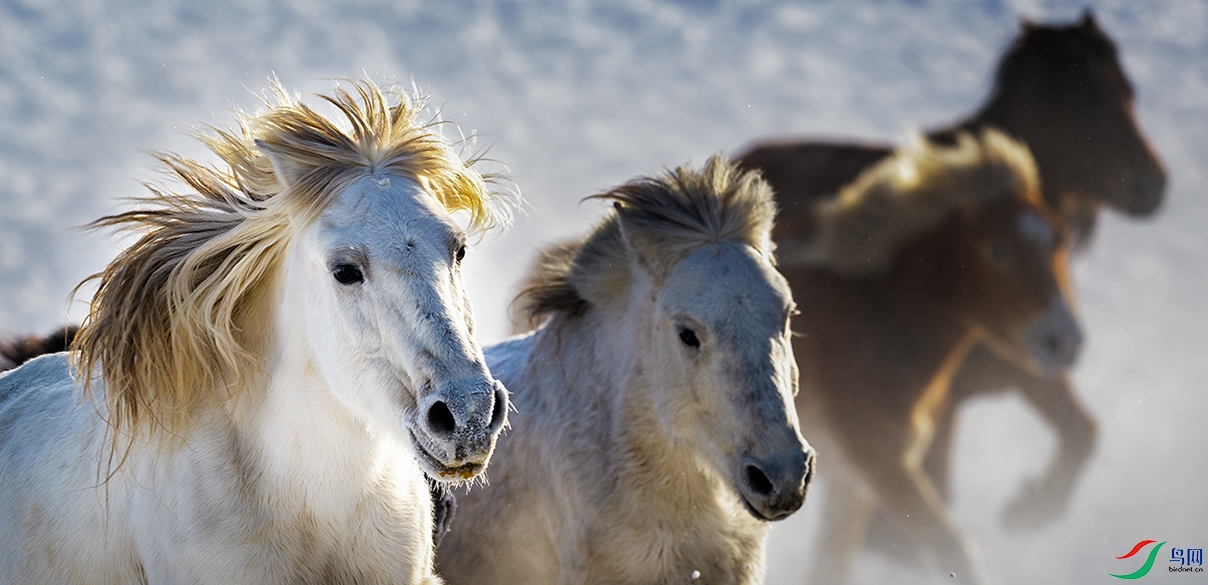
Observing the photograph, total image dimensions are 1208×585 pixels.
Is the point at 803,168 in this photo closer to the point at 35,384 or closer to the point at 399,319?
the point at 35,384

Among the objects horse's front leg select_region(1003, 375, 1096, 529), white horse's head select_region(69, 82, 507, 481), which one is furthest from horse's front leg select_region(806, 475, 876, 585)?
white horse's head select_region(69, 82, 507, 481)

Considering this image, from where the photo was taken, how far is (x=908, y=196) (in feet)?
25.7

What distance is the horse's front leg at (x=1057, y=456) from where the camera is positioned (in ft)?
Result: 27.5

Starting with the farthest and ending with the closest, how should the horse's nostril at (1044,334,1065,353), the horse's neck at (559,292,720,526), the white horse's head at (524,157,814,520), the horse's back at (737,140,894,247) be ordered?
1. the horse's back at (737,140,894,247)
2. the horse's nostril at (1044,334,1065,353)
3. the horse's neck at (559,292,720,526)
4. the white horse's head at (524,157,814,520)

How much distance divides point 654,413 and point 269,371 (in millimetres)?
1407

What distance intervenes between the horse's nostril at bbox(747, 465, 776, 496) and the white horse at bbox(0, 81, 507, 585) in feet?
3.35

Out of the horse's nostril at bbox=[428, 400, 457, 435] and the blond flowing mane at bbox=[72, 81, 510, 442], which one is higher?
the blond flowing mane at bbox=[72, 81, 510, 442]

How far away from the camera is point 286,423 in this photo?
2.99 metres

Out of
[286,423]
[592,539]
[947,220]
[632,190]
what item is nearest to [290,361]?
[286,423]

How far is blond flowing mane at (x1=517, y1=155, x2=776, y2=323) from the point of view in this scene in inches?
157

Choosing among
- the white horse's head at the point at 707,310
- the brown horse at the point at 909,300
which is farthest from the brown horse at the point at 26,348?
the brown horse at the point at 909,300

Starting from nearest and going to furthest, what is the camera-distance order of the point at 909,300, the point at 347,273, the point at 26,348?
the point at 347,273 → the point at 26,348 → the point at 909,300

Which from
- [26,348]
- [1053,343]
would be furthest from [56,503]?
[1053,343]

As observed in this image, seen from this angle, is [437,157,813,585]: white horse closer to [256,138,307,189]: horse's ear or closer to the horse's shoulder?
[256,138,307,189]: horse's ear
